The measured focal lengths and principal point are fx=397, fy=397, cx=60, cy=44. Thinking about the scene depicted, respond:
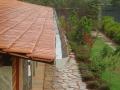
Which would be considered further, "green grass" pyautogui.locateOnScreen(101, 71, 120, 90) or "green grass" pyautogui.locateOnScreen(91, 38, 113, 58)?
"green grass" pyautogui.locateOnScreen(91, 38, 113, 58)

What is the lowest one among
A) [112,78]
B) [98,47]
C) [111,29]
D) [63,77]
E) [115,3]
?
[111,29]

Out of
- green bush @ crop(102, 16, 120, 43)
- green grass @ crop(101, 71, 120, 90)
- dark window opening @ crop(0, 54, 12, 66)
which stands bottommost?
green bush @ crop(102, 16, 120, 43)

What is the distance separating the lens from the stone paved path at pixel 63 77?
Answer: 43.7 feet

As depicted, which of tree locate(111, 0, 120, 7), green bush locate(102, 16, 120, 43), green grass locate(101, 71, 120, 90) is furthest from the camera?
tree locate(111, 0, 120, 7)

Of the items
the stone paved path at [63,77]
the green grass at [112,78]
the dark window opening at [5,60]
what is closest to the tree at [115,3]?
the stone paved path at [63,77]

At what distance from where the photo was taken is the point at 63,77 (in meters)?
14.9

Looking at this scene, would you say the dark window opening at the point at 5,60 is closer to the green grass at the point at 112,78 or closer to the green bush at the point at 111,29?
the green grass at the point at 112,78

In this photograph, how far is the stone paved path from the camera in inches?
525

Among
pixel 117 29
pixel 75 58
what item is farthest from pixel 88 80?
pixel 117 29

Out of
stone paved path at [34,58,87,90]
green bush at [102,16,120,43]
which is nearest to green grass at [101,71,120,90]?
stone paved path at [34,58,87,90]

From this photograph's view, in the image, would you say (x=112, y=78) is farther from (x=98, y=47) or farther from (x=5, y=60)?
(x=5, y=60)

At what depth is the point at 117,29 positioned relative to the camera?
27.7 meters

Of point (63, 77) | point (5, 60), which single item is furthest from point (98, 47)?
point (5, 60)

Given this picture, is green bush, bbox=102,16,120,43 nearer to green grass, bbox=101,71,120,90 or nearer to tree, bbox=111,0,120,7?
tree, bbox=111,0,120,7
